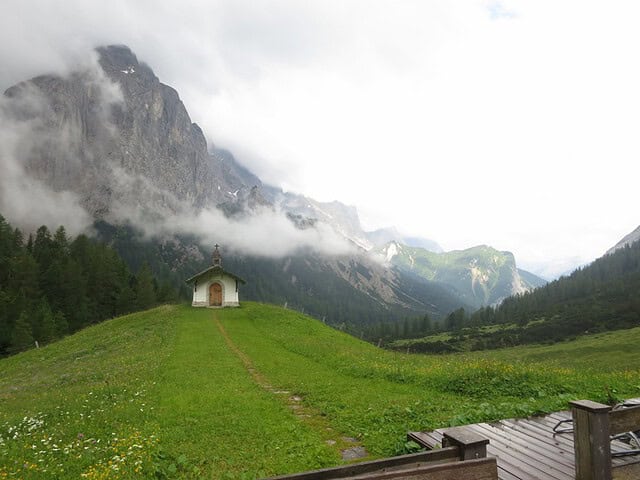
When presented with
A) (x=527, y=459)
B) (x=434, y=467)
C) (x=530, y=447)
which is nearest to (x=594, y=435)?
(x=527, y=459)

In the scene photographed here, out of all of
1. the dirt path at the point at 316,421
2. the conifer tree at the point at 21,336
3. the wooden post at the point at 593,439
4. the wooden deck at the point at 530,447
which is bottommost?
the conifer tree at the point at 21,336

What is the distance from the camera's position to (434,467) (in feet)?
17.5

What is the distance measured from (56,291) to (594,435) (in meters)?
93.7

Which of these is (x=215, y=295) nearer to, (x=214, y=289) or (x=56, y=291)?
(x=214, y=289)

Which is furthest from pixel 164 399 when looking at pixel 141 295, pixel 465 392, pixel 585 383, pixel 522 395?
pixel 141 295

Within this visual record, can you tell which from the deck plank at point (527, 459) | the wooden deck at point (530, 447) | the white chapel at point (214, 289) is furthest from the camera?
the white chapel at point (214, 289)

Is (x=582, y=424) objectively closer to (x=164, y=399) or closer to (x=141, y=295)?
(x=164, y=399)

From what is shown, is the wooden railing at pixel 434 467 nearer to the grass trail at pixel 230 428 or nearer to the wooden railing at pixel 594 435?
the wooden railing at pixel 594 435

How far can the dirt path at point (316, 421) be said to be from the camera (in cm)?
1141

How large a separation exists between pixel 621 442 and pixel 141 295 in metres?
89.4

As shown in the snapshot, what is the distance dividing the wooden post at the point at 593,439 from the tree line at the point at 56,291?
249 feet

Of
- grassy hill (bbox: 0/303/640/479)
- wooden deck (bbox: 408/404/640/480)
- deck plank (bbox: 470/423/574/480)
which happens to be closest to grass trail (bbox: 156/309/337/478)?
grassy hill (bbox: 0/303/640/479)

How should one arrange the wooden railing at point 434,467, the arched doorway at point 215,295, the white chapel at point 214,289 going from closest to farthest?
the wooden railing at point 434,467
the white chapel at point 214,289
the arched doorway at point 215,295

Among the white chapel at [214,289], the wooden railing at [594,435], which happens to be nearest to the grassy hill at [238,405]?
the wooden railing at [594,435]
